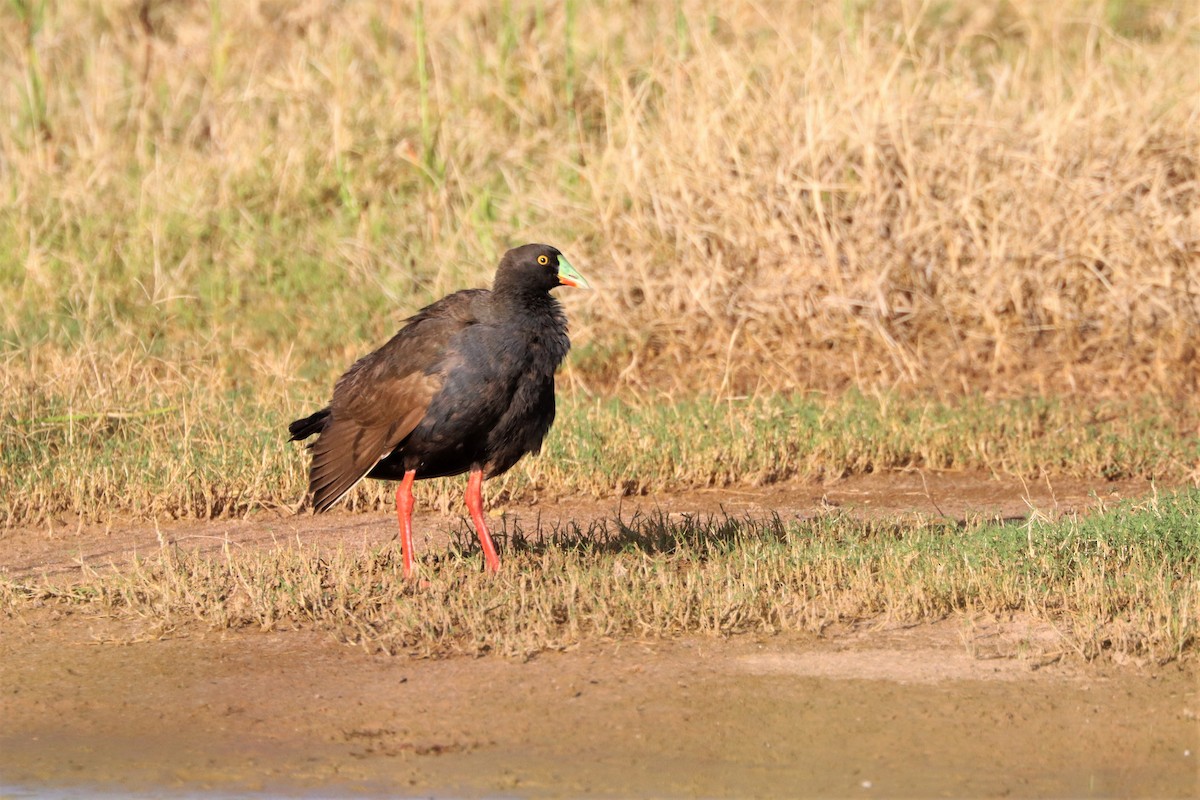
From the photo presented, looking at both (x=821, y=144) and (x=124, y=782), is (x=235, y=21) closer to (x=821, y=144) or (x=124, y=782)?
(x=821, y=144)

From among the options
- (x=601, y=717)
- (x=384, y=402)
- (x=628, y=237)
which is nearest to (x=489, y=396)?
(x=384, y=402)

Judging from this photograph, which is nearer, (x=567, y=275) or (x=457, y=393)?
(x=457, y=393)

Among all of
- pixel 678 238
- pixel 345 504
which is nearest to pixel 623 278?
pixel 678 238

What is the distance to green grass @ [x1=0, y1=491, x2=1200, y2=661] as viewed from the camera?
5531mm

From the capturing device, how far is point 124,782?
443 cm

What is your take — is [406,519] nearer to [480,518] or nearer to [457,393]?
[480,518]

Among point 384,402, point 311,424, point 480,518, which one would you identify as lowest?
point 480,518

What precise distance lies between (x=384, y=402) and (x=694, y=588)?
1499 mm

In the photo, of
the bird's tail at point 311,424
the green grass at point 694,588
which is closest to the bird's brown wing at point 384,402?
the bird's tail at point 311,424

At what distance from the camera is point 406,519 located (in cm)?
639

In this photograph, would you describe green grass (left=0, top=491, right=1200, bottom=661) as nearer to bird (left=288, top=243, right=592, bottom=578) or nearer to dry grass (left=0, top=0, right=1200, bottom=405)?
bird (left=288, top=243, right=592, bottom=578)

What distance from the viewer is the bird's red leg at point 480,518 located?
624 cm

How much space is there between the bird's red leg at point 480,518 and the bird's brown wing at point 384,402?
0.40 m

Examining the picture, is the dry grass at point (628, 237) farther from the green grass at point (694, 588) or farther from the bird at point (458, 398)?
the green grass at point (694, 588)
